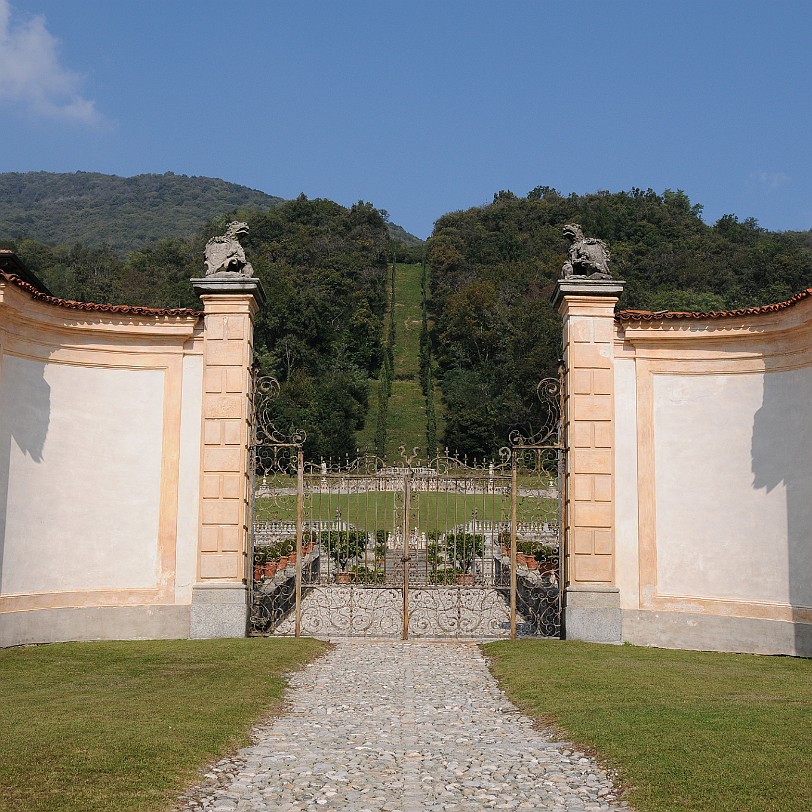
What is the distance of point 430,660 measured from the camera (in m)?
11.0

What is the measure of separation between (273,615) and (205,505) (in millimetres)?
1897

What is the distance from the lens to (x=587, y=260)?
12.7 meters

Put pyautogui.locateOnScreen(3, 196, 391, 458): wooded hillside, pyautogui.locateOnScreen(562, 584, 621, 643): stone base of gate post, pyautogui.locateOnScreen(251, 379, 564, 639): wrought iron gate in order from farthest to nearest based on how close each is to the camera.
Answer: pyautogui.locateOnScreen(3, 196, 391, 458): wooded hillside, pyautogui.locateOnScreen(251, 379, 564, 639): wrought iron gate, pyautogui.locateOnScreen(562, 584, 621, 643): stone base of gate post

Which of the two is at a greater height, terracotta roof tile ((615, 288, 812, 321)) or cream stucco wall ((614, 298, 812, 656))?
terracotta roof tile ((615, 288, 812, 321))

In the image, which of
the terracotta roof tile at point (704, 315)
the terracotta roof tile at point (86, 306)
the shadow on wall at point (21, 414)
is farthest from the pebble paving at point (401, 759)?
the terracotta roof tile at point (704, 315)

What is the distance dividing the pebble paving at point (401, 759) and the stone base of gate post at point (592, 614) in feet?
9.42

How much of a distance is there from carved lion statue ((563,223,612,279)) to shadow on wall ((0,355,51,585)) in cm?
756

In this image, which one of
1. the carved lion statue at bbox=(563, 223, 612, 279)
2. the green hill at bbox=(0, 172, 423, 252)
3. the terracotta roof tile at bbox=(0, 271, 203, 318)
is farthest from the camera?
the green hill at bbox=(0, 172, 423, 252)

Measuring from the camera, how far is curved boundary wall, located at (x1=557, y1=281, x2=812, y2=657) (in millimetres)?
11719

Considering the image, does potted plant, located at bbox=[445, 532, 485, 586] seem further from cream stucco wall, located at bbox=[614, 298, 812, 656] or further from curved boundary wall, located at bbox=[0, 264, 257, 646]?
curved boundary wall, located at bbox=[0, 264, 257, 646]

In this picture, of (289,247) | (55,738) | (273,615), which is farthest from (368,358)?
(55,738)

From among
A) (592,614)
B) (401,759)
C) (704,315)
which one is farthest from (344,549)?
(401,759)

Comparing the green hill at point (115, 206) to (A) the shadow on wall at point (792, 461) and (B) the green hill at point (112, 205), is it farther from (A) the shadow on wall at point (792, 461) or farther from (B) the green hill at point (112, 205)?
(A) the shadow on wall at point (792, 461)

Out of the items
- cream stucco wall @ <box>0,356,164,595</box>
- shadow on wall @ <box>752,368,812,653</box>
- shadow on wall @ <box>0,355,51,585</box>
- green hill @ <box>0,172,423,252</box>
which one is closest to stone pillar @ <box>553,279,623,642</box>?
shadow on wall @ <box>752,368,812,653</box>
